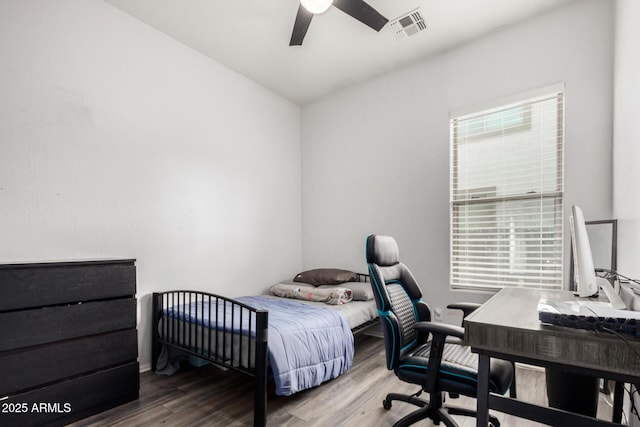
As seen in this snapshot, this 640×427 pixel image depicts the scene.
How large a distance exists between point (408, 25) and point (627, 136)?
177 centimetres

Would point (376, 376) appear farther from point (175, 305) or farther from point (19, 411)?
point (19, 411)

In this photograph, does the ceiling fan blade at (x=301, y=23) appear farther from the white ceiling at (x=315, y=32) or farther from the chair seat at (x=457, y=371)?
the chair seat at (x=457, y=371)

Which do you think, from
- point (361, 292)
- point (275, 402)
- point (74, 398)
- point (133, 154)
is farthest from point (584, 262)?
point (133, 154)

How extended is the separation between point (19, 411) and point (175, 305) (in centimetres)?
112

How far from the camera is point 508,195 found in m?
2.79

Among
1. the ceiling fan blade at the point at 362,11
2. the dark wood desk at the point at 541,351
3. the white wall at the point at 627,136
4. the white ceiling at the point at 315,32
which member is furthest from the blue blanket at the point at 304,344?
the white ceiling at the point at 315,32

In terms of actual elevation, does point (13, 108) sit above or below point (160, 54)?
below

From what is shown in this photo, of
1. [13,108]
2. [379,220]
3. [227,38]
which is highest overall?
[227,38]

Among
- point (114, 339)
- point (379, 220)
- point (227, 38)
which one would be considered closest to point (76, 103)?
point (227, 38)

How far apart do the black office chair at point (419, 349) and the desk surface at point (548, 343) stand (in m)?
0.38

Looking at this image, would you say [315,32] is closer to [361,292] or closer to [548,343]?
[361,292]

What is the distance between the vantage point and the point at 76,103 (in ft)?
7.59

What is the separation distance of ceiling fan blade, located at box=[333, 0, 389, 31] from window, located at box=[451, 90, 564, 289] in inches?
49.8

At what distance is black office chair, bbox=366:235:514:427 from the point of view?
4.81 ft
